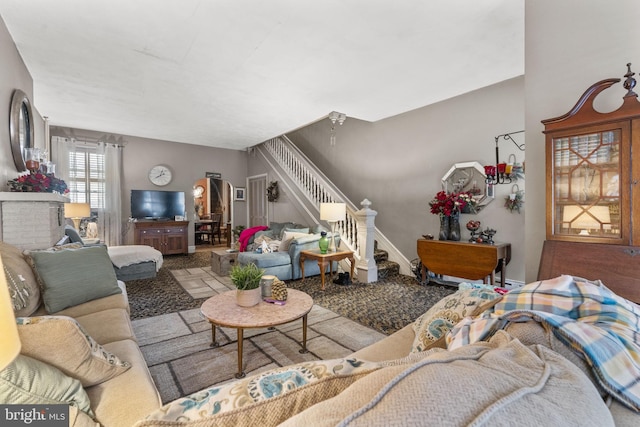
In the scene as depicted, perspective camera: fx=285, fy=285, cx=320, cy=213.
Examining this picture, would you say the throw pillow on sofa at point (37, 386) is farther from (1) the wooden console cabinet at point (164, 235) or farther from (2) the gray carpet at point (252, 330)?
(1) the wooden console cabinet at point (164, 235)

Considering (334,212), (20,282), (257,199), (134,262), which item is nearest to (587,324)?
(20,282)

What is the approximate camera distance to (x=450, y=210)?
12.4 ft

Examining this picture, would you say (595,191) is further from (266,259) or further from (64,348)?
(266,259)

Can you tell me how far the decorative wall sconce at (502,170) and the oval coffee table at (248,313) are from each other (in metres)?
2.80

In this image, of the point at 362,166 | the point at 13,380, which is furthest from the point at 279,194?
the point at 13,380

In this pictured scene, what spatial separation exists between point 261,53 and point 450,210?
294 cm

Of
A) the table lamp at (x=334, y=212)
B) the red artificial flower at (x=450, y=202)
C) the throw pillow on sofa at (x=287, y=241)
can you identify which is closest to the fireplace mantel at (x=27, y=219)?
the throw pillow on sofa at (x=287, y=241)

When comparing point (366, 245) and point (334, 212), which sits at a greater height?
point (334, 212)

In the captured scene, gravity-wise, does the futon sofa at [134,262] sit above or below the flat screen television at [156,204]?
below

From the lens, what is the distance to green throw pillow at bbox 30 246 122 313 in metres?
1.95

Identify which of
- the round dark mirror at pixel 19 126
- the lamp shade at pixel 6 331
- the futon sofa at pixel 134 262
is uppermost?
the round dark mirror at pixel 19 126

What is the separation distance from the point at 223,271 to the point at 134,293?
1.31m

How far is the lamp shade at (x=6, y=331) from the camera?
559mm

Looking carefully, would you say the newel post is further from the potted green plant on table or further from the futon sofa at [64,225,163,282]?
the futon sofa at [64,225,163,282]
